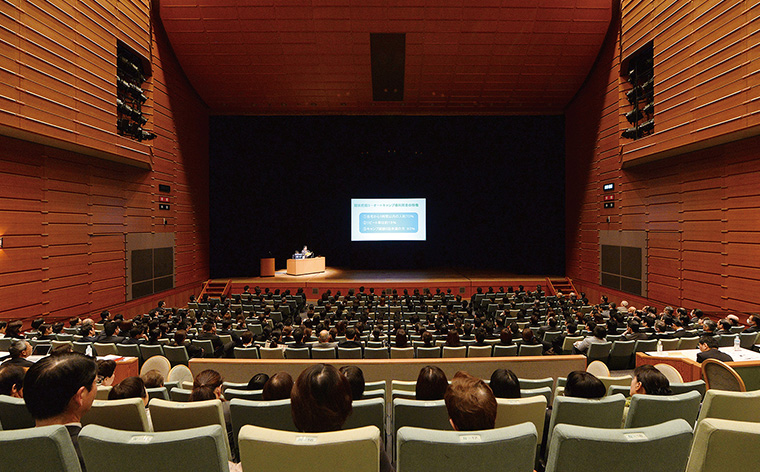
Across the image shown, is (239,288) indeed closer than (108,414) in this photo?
No

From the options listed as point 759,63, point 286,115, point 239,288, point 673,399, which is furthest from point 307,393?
point 286,115

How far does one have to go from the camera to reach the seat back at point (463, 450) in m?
1.37

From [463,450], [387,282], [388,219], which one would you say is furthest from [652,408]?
[388,219]

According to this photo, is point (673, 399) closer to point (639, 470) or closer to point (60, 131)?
point (639, 470)

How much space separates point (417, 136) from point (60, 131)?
45.8 feet

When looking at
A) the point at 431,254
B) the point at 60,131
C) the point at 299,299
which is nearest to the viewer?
the point at 60,131

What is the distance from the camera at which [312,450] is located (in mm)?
1351

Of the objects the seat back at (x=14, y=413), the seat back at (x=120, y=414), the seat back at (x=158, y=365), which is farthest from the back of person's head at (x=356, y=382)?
the seat back at (x=158, y=365)

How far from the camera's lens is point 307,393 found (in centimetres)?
173

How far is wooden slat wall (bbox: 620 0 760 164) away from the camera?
26.2 feet

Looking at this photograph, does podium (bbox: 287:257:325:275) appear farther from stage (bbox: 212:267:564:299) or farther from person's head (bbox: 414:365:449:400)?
person's head (bbox: 414:365:449:400)

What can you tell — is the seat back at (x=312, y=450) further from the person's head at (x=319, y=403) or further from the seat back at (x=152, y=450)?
the person's head at (x=319, y=403)

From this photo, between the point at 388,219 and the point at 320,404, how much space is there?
16993 mm

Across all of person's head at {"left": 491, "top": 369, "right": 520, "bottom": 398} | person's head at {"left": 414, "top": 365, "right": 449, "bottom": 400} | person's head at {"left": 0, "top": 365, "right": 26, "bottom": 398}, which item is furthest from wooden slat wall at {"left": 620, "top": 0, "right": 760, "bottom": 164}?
person's head at {"left": 0, "top": 365, "right": 26, "bottom": 398}
